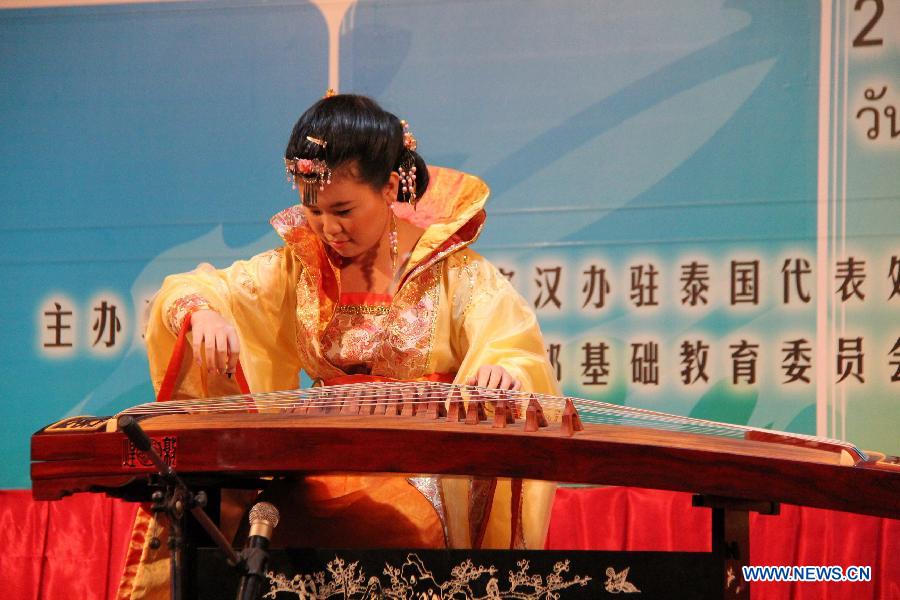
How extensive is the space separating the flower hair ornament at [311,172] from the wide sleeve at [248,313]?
0.29m

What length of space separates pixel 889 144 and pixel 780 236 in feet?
1.40

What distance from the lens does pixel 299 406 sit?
1803 millimetres

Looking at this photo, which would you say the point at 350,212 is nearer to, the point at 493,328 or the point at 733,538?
the point at 493,328

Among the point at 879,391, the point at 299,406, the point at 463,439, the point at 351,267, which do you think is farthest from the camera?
the point at 879,391

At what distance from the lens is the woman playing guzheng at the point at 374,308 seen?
1.99 metres

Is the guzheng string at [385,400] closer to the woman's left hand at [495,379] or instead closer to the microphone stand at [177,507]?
the woman's left hand at [495,379]

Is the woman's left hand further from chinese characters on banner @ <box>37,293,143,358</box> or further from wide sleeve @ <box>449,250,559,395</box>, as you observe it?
chinese characters on banner @ <box>37,293,143,358</box>

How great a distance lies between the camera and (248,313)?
239 centimetres

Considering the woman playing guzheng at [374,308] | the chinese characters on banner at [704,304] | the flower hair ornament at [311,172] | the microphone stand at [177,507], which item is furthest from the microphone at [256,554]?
the chinese characters on banner at [704,304]

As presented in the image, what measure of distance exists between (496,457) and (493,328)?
2.51 feet

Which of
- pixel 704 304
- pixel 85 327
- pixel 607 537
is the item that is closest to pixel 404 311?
pixel 607 537

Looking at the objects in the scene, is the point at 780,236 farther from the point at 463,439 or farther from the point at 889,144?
the point at 463,439

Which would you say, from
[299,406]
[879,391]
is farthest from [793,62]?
[299,406]

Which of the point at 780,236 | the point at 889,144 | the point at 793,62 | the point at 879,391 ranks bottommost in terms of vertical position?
the point at 879,391
